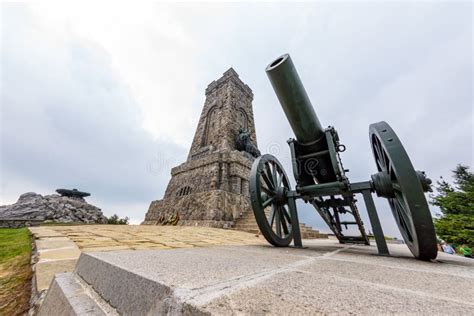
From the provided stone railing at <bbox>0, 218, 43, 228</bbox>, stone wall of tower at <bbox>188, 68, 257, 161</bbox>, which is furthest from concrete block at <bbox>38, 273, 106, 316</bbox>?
stone railing at <bbox>0, 218, 43, 228</bbox>

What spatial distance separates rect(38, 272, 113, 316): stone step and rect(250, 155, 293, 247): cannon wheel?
1.61 meters

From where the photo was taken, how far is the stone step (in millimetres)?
604

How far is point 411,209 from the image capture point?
1219mm

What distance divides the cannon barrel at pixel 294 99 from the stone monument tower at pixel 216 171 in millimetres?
5030

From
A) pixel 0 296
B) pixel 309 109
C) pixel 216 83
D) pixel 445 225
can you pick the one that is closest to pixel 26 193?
pixel 216 83

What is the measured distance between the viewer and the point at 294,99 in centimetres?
215

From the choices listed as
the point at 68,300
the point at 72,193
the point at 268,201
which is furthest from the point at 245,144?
the point at 72,193

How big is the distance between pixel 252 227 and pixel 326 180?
389cm

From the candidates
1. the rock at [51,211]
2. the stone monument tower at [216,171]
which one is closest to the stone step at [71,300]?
the stone monument tower at [216,171]

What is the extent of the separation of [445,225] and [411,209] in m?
14.9

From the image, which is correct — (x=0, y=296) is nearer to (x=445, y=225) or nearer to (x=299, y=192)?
(x=299, y=192)

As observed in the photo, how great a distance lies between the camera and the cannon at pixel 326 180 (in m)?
1.25

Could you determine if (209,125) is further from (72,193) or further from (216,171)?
(72,193)

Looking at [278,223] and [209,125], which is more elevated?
[209,125]
